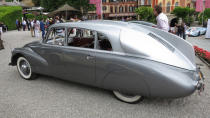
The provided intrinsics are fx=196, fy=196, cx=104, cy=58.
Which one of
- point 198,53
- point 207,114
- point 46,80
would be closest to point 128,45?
point 207,114

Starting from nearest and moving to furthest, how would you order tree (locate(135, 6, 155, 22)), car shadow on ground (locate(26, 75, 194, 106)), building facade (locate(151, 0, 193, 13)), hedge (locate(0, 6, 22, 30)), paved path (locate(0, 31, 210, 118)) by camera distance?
paved path (locate(0, 31, 210, 118))
car shadow on ground (locate(26, 75, 194, 106))
hedge (locate(0, 6, 22, 30))
tree (locate(135, 6, 155, 22))
building facade (locate(151, 0, 193, 13))

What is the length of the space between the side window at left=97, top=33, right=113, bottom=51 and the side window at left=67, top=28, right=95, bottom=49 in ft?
0.90

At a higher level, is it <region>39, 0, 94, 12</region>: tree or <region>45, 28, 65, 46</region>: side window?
<region>39, 0, 94, 12</region>: tree

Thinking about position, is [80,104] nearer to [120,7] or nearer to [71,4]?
[71,4]

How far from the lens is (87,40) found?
15.5 feet

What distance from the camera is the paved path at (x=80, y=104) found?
11.6 ft

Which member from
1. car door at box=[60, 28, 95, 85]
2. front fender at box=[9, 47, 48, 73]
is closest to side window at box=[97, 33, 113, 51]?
car door at box=[60, 28, 95, 85]

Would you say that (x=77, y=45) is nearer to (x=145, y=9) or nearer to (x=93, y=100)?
(x=93, y=100)

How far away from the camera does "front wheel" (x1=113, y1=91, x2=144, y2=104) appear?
3.79 m

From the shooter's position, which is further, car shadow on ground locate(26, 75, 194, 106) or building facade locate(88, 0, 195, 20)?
building facade locate(88, 0, 195, 20)

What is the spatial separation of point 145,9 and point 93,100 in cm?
4455

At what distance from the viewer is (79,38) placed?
4.84 m

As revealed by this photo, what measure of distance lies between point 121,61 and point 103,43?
2.26ft

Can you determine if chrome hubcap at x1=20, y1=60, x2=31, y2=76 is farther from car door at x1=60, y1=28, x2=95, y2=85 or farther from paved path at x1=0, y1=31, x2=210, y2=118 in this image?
car door at x1=60, y1=28, x2=95, y2=85
